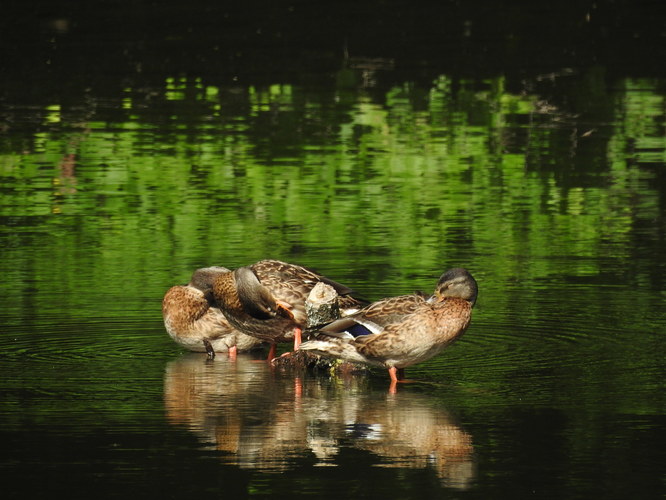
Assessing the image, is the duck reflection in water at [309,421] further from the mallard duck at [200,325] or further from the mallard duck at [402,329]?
the mallard duck at [200,325]

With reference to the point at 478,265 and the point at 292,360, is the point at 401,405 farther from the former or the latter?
the point at 478,265

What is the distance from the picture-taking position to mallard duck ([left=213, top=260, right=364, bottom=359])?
11422 mm

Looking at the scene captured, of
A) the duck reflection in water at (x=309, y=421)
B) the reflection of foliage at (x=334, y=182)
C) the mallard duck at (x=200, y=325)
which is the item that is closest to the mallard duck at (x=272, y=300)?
the mallard duck at (x=200, y=325)

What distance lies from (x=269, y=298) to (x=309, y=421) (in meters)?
2.32

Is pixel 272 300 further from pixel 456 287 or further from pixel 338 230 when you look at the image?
pixel 338 230

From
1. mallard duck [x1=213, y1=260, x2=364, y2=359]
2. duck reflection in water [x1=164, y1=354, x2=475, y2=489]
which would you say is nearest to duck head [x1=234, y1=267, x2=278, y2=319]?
mallard duck [x1=213, y1=260, x2=364, y2=359]

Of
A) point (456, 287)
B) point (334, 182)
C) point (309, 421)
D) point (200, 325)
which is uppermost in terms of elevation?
point (334, 182)

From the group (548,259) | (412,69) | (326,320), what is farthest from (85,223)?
(412,69)

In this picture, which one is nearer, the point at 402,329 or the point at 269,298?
the point at 402,329

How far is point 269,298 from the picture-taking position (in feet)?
37.5

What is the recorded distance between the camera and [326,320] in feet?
36.9

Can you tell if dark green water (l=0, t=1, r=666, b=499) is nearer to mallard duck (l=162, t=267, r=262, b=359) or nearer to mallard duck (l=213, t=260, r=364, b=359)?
mallard duck (l=162, t=267, r=262, b=359)

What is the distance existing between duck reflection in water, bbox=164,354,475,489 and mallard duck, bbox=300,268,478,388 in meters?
0.23

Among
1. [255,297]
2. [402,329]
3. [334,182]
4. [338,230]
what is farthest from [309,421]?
[334,182]
